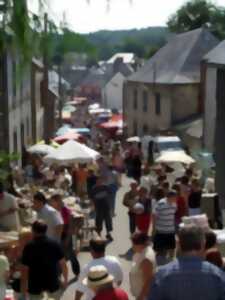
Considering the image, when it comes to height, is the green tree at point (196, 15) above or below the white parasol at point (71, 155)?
above

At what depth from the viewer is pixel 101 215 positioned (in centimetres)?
1886

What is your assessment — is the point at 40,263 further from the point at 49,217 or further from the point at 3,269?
the point at 49,217

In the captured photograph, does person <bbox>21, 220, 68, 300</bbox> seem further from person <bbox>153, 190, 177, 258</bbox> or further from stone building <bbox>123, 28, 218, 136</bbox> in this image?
stone building <bbox>123, 28, 218, 136</bbox>

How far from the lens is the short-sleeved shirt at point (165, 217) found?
598 inches

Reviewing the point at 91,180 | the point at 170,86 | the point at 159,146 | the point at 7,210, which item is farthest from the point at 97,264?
the point at 170,86

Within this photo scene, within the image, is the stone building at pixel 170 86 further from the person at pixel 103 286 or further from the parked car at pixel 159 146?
the person at pixel 103 286

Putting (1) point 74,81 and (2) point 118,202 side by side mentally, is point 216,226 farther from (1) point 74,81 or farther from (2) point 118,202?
(1) point 74,81

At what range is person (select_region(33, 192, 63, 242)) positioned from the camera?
13.3 metres

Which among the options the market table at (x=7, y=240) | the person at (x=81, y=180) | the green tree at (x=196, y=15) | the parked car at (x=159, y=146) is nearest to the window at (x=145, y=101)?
the parked car at (x=159, y=146)

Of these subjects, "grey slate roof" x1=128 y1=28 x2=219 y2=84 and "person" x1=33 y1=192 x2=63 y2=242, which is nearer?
"person" x1=33 y1=192 x2=63 y2=242

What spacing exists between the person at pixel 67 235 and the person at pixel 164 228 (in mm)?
1503

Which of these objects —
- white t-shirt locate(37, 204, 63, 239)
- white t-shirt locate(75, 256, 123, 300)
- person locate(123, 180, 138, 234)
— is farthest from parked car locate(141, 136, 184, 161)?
white t-shirt locate(75, 256, 123, 300)

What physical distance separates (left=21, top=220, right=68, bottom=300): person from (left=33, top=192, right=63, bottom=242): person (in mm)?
2424

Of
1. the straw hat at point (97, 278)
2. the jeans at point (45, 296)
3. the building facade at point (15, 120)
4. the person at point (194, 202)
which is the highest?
the straw hat at point (97, 278)
